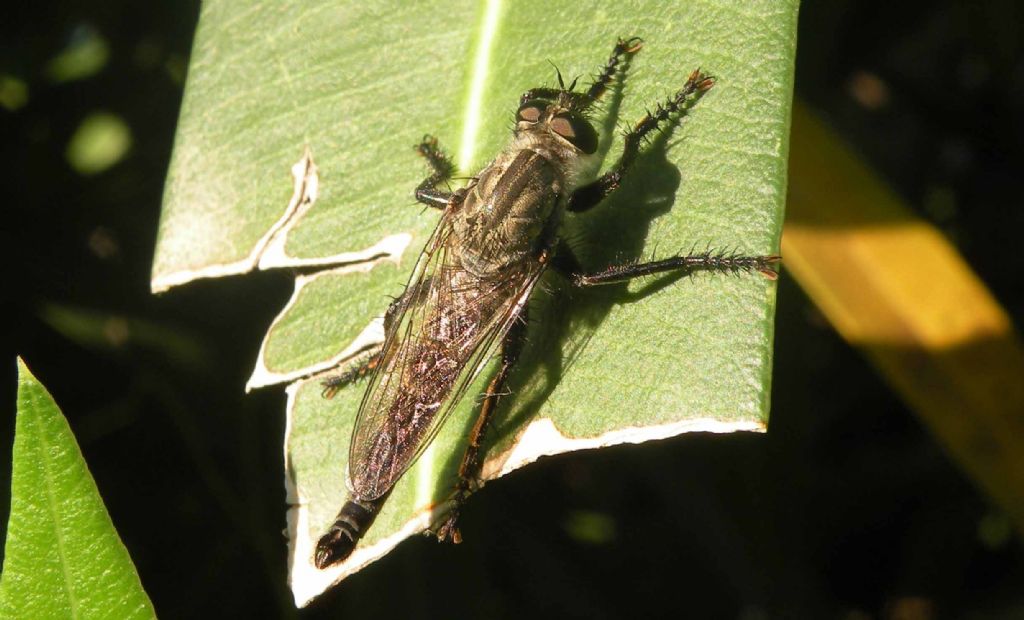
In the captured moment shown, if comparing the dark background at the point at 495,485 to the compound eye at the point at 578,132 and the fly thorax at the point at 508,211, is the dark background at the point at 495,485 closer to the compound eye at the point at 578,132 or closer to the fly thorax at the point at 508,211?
the fly thorax at the point at 508,211

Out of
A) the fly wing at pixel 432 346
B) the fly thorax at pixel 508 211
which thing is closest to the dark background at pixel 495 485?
the fly wing at pixel 432 346

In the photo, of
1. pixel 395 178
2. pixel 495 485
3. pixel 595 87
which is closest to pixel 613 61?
pixel 595 87

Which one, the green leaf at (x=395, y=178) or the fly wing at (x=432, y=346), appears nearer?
Answer: the green leaf at (x=395, y=178)

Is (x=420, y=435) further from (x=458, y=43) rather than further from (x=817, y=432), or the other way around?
(x=817, y=432)

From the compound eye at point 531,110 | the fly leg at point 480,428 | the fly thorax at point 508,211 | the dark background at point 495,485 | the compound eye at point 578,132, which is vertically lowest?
the dark background at point 495,485

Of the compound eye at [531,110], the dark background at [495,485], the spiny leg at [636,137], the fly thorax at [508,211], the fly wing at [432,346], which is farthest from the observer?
the dark background at [495,485]

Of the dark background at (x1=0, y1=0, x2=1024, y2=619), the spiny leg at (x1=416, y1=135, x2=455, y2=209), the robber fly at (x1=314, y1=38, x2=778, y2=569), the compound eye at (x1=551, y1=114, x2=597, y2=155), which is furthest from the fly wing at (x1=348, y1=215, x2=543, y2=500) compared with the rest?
the dark background at (x1=0, y1=0, x2=1024, y2=619)

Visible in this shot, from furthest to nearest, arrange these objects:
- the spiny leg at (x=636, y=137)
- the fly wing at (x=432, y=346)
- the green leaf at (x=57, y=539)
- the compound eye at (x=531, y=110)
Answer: the compound eye at (x=531, y=110) → the fly wing at (x=432, y=346) → the spiny leg at (x=636, y=137) → the green leaf at (x=57, y=539)

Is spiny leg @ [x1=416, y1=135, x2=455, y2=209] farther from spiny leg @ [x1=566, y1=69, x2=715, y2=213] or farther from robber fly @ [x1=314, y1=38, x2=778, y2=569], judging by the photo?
spiny leg @ [x1=566, y1=69, x2=715, y2=213]
